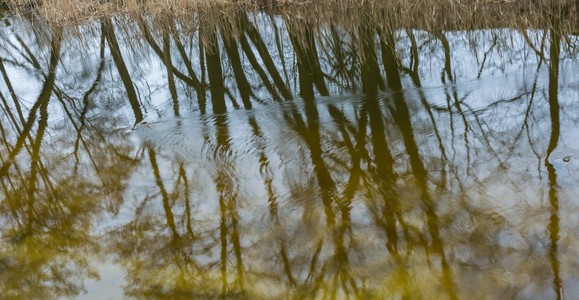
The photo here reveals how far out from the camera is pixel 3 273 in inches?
159

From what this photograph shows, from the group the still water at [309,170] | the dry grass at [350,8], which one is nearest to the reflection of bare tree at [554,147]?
the still water at [309,170]

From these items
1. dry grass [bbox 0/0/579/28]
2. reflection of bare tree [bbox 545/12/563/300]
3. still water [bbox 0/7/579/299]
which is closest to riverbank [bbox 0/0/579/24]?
dry grass [bbox 0/0/579/28]

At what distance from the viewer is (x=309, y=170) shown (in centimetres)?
486

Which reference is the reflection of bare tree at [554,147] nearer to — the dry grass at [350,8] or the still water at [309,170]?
the still water at [309,170]

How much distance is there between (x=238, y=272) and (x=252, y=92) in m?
3.92

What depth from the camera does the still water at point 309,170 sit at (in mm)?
3535

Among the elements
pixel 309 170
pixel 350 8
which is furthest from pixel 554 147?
pixel 350 8

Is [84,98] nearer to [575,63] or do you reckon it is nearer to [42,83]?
[42,83]

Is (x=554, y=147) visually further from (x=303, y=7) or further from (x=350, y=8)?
(x=303, y=7)

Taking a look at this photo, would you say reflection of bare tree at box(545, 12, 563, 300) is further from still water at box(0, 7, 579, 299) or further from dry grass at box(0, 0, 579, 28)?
dry grass at box(0, 0, 579, 28)

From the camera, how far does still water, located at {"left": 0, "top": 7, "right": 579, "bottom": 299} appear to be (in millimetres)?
3535

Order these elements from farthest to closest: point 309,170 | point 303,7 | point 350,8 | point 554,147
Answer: point 303,7 → point 350,8 → point 309,170 → point 554,147

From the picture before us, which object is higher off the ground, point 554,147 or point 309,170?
point 309,170

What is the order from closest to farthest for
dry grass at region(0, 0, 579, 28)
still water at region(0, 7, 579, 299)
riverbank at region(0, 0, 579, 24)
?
still water at region(0, 7, 579, 299) → dry grass at region(0, 0, 579, 28) → riverbank at region(0, 0, 579, 24)
